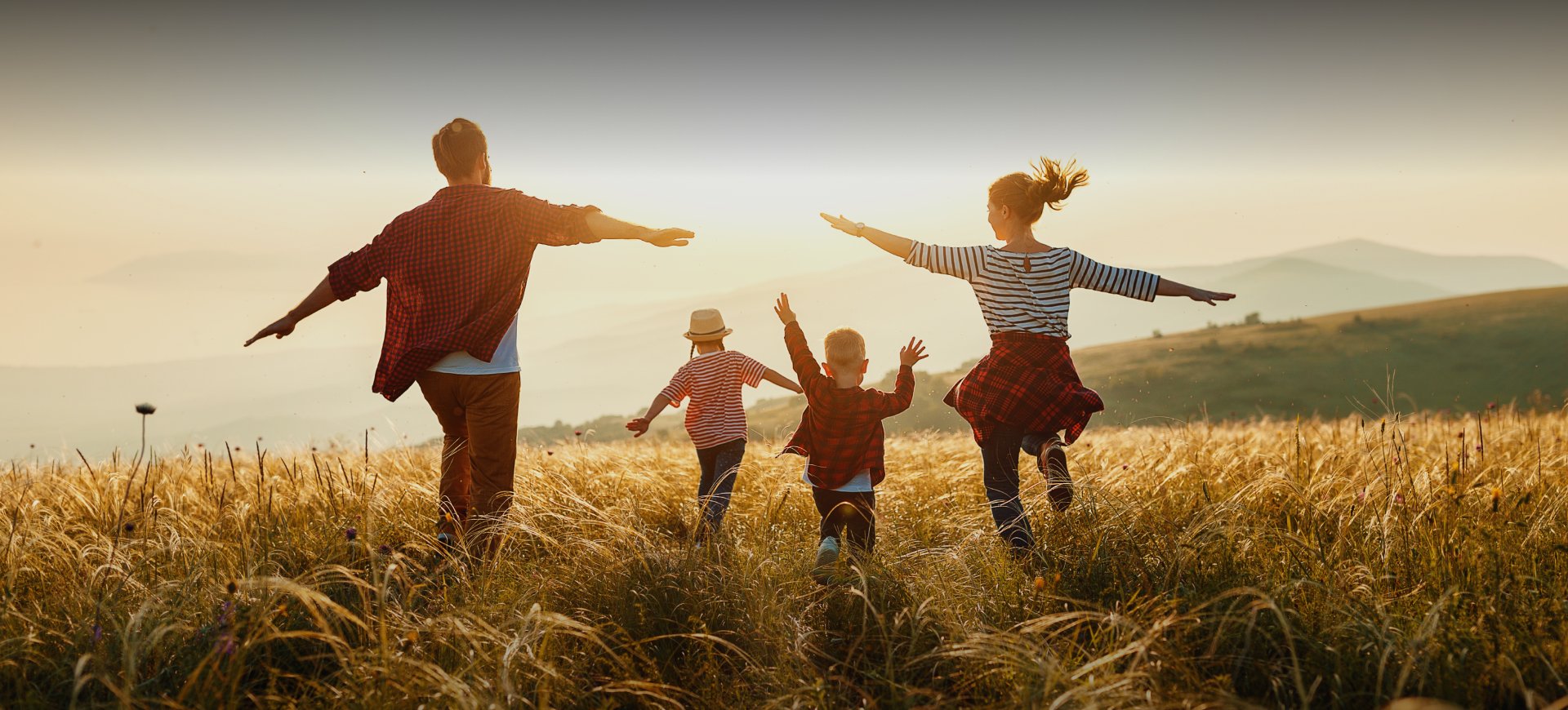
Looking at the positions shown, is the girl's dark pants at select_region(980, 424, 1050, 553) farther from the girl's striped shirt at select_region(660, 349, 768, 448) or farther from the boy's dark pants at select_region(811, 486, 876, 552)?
the girl's striped shirt at select_region(660, 349, 768, 448)

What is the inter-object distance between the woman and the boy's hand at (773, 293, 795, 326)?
553 millimetres

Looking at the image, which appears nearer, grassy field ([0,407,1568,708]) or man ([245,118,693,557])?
grassy field ([0,407,1568,708])

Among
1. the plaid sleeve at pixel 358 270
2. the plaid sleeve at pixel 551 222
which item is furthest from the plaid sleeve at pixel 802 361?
the plaid sleeve at pixel 358 270

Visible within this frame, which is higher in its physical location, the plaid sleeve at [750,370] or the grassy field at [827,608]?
the plaid sleeve at [750,370]

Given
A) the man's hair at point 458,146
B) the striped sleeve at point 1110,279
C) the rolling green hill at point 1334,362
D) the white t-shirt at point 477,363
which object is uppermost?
the man's hair at point 458,146

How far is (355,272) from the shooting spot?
5199 millimetres

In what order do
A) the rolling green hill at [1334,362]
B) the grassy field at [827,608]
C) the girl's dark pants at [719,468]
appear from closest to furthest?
the grassy field at [827,608]
the girl's dark pants at [719,468]
the rolling green hill at [1334,362]

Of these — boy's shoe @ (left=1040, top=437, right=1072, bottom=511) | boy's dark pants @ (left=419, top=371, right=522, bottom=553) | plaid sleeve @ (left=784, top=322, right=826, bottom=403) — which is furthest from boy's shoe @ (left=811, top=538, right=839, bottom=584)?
boy's dark pants @ (left=419, top=371, right=522, bottom=553)

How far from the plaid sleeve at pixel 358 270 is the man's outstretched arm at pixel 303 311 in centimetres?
4

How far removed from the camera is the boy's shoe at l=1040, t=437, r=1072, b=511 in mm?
5002

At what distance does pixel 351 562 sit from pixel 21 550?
1570 millimetres

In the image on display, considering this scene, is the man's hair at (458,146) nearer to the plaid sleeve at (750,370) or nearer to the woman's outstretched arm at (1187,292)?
the plaid sleeve at (750,370)

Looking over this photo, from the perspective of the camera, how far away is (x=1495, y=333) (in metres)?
59.7

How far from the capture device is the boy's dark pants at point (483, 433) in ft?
16.6
